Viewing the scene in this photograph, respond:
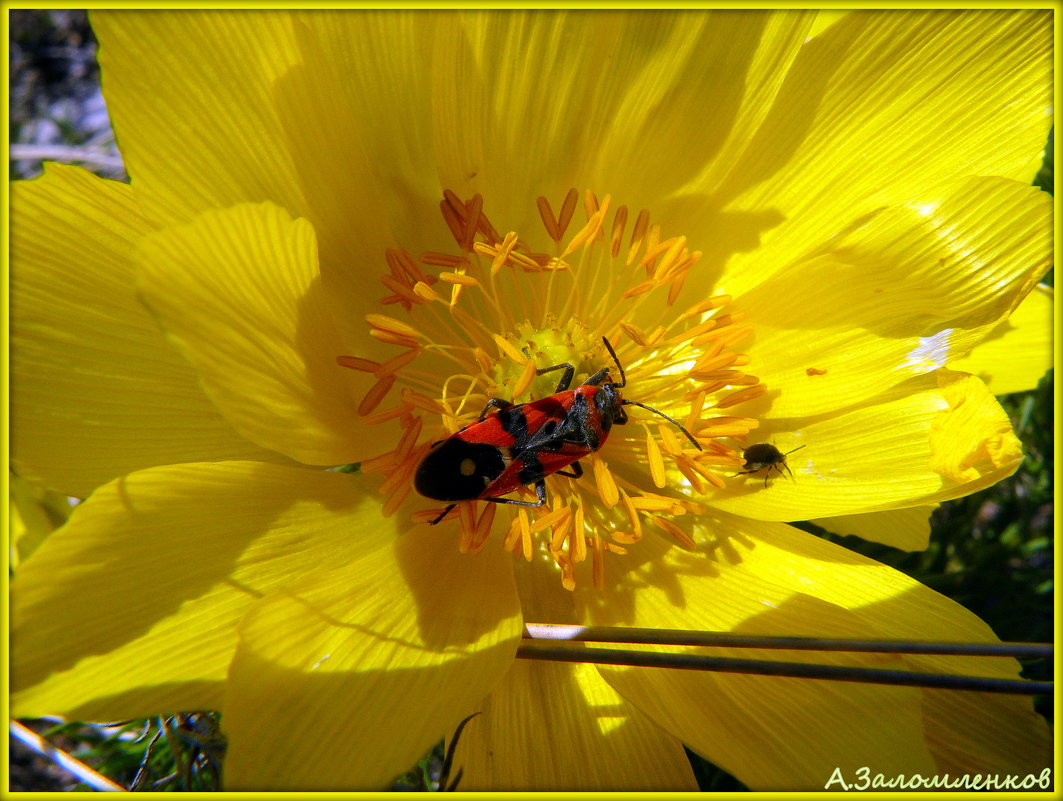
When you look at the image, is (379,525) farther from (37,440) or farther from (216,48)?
(216,48)

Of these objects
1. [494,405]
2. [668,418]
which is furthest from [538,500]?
[668,418]

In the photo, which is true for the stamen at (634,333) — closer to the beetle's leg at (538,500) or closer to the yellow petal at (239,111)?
the beetle's leg at (538,500)

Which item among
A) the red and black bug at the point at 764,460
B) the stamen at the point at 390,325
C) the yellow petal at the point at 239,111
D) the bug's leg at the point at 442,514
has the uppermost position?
the yellow petal at the point at 239,111

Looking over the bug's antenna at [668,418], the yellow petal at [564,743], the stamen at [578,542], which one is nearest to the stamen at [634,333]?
the bug's antenna at [668,418]

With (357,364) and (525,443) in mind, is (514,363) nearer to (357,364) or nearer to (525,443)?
(525,443)

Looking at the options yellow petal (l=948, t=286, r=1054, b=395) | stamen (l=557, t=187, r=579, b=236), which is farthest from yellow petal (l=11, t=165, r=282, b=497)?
yellow petal (l=948, t=286, r=1054, b=395)
